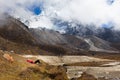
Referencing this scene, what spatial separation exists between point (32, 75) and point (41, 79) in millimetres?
1499

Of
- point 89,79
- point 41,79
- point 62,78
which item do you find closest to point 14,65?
point 41,79

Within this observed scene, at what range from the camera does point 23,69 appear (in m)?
42.0

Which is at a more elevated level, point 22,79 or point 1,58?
point 1,58

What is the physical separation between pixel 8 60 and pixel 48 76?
5.80 metres

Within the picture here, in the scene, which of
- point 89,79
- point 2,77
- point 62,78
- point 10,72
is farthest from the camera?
point 89,79

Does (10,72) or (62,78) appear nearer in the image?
(10,72)

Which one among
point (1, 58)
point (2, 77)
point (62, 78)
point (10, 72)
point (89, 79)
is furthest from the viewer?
point (89, 79)

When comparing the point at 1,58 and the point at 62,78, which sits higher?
the point at 1,58

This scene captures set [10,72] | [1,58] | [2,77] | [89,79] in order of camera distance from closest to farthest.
Answer: [2,77]
[10,72]
[1,58]
[89,79]

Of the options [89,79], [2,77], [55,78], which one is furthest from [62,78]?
[89,79]

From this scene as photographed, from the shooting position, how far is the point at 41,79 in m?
41.7

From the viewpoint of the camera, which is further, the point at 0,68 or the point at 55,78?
the point at 55,78

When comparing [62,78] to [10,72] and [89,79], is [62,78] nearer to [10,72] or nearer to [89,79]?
[10,72]

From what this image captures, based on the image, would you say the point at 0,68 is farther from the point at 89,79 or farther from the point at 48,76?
the point at 89,79
